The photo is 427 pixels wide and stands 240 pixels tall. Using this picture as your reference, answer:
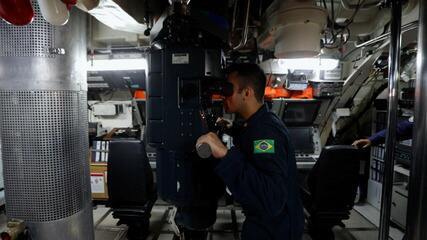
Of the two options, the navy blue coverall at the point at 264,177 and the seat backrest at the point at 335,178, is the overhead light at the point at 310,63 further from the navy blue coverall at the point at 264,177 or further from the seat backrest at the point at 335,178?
the navy blue coverall at the point at 264,177

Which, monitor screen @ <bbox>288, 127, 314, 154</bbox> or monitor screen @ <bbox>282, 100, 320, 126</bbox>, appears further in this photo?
monitor screen @ <bbox>288, 127, 314, 154</bbox>

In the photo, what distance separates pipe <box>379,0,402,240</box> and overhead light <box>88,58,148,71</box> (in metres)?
2.79

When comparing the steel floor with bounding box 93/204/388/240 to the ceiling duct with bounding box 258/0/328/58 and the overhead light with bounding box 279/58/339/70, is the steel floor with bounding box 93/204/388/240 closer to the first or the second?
the overhead light with bounding box 279/58/339/70

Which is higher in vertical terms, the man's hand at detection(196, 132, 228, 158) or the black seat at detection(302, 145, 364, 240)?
the man's hand at detection(196, 132, 228, 158)

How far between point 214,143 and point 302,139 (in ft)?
10.1

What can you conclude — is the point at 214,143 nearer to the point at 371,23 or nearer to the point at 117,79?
the point at 371,23

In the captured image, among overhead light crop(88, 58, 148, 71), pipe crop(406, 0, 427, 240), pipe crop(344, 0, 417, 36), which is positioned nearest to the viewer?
pipe crop(406, 0, 427, 240)

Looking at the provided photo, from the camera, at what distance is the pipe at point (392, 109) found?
38.2 inches

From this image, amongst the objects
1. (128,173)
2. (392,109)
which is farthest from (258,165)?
(128,173)

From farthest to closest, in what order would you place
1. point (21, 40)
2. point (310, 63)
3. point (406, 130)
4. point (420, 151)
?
point (310, 63) → point (406, 130) → point (21, 40) → point (420, 151)

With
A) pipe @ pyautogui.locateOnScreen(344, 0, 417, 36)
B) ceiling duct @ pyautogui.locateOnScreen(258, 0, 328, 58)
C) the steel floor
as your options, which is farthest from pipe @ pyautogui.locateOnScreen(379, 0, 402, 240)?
the steel floor

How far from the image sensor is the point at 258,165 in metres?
1.17

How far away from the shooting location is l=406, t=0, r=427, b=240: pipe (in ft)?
2.92

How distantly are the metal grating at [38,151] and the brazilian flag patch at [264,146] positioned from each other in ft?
3.16
